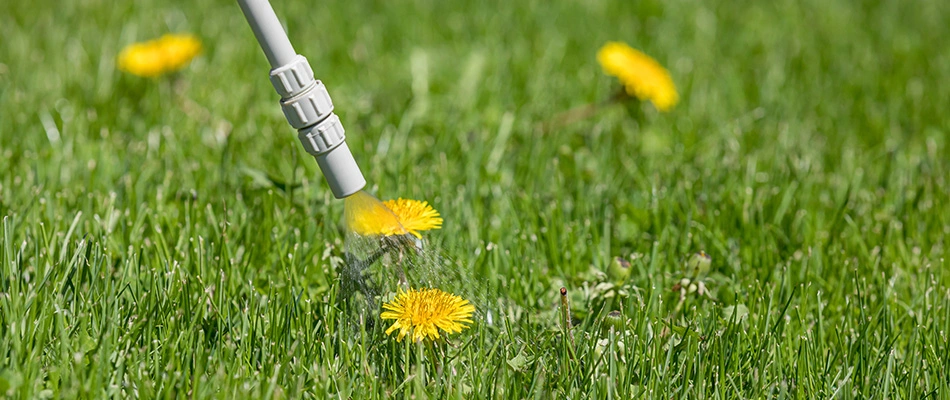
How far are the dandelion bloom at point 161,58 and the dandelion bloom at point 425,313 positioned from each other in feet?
6.00

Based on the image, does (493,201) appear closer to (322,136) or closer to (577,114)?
(577,114)

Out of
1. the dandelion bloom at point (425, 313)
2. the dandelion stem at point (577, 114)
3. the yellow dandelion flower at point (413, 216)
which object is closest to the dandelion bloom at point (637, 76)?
the dandelion stem at point (577, 114)

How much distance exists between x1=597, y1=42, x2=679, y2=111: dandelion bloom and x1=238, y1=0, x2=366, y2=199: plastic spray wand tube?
63.9 inches

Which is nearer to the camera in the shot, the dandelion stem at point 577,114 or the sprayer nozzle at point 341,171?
the sprayer nozzle at point 341,171

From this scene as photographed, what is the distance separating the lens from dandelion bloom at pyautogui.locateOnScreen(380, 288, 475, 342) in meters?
1.55

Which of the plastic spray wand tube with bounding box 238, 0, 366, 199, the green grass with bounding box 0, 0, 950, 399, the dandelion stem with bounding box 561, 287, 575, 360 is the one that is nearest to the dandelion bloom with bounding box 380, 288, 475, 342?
the green grass with bounding box 0, 0, 950, 399

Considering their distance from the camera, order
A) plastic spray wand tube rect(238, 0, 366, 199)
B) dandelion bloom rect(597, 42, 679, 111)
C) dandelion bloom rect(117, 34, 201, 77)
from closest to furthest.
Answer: plastic spray wand tube rect(238, 0, 366, 199), dandelion bloom rect(597, 42, 679, 111), dandelion bloom rect(117, 34, 201, 77)

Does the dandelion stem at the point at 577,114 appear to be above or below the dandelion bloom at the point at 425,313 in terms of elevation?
above

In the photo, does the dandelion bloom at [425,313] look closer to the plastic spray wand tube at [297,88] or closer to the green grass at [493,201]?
the green grass at [493,201]

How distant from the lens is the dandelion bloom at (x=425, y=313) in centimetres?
155

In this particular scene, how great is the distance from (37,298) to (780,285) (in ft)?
5.17

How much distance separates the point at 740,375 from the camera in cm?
166

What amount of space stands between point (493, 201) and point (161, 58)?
1.37 m

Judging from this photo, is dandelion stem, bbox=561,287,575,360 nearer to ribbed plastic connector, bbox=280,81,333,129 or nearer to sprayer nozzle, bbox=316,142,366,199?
sprayer nozzle, bbox=316,142,366,199
